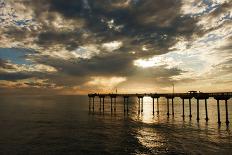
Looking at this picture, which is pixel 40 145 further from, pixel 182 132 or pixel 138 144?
pixel 182 132

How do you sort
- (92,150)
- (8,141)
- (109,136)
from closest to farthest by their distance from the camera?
(92,150)
(8,141)
(109,136)

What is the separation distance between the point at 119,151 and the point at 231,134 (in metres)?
23.8

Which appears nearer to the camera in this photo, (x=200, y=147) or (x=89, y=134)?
(x=200, y=147)

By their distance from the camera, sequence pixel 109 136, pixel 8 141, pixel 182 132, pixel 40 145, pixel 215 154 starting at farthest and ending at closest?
pixel 182 132 → pixel 109 136 → pixel 8 141 → pixel 40 145 → pixel 215 154

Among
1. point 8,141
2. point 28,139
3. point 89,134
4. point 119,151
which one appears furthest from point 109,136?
point 8,141

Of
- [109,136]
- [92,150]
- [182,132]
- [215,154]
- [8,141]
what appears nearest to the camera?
[215,154]

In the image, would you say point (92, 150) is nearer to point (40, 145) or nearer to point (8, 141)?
point (40, 145)

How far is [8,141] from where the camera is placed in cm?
3697

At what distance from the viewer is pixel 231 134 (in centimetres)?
4250

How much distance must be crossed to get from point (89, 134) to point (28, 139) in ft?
35.5

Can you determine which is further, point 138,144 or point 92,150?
point 138,144

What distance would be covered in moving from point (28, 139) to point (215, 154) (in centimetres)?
2879

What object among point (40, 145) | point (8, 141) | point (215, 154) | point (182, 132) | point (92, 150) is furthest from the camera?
point (182, 132)

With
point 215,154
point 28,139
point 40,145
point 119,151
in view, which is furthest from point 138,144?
point 28,139
